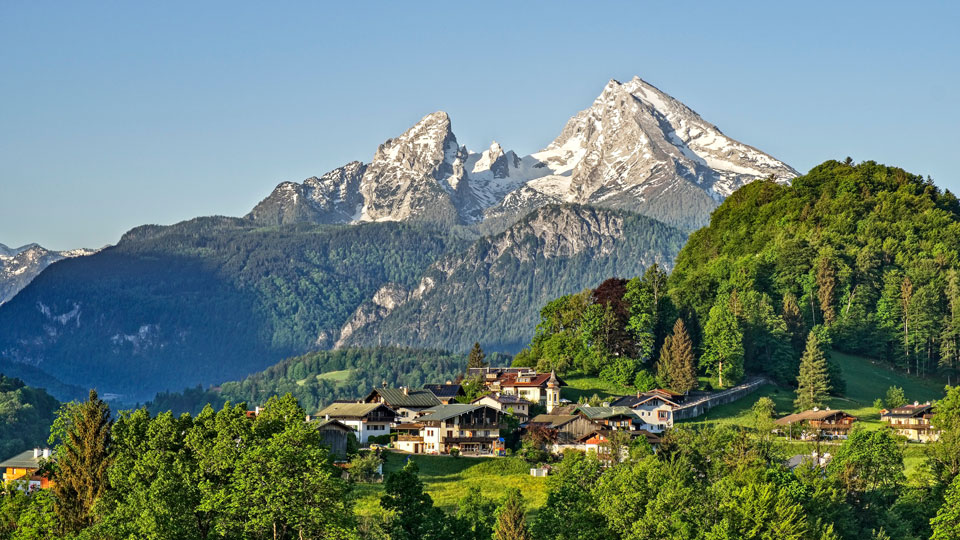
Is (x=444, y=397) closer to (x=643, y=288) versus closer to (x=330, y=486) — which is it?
(x=643, y=288)

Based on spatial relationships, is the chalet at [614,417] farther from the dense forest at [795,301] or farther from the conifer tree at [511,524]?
the conifer tree at [511,524]

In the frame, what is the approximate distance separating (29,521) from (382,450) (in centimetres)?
5454

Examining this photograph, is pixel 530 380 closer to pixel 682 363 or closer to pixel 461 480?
pixel 682 363

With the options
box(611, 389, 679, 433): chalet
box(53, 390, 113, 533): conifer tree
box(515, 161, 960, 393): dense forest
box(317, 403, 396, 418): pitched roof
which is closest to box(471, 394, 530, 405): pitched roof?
box(611, 389, 679, 433): chalet

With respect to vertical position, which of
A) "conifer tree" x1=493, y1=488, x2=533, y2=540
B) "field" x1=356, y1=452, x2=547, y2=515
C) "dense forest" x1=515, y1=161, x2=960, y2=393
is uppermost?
"dense forest" x1=515, y1=161, x2=960, y2=393

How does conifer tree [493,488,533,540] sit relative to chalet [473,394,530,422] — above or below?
below

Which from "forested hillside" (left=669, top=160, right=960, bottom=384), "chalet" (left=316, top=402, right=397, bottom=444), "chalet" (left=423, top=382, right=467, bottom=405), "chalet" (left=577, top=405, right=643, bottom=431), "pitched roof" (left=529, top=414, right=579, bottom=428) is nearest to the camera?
"pitched roof" (left=529, top=414, right=579, bottom=428)

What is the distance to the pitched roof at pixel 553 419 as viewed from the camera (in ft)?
417

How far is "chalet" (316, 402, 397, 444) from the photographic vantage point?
136125 mm

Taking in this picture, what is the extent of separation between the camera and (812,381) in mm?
141375

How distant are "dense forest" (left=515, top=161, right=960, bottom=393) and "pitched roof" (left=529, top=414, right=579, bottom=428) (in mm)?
17430

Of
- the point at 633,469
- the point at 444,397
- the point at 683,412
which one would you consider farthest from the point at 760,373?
the point at 633,469

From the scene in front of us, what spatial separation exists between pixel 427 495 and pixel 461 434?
136 feet

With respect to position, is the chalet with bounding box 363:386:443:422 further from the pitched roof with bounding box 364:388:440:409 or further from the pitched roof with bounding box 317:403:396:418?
the pitched roof with bounding box 317:403:396:418
